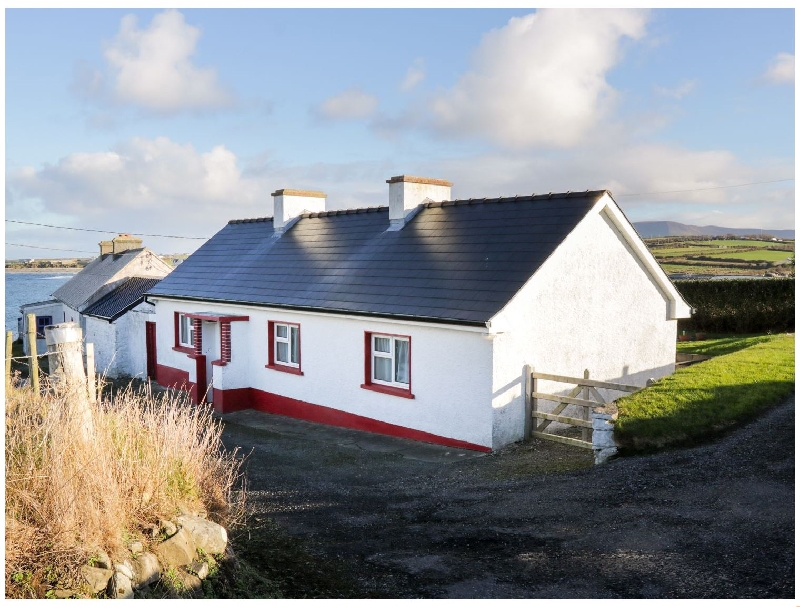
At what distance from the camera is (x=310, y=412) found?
696 inches

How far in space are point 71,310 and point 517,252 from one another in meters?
26.9

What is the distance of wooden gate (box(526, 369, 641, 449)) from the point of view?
13.3 m

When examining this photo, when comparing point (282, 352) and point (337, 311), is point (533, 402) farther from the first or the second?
point (282, 352)

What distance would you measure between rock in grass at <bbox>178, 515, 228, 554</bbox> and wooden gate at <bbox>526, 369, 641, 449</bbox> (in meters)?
7.67

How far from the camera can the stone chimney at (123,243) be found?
3725 centimetres

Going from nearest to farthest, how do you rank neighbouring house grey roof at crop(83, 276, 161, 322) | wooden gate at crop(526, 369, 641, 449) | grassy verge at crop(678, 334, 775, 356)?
wooden gate at crop(526, 369, 641, 449), grassy verge at crop(678, 334, 775, 356), neighbouring house grey roof at crop(83, 276, 161, 322)

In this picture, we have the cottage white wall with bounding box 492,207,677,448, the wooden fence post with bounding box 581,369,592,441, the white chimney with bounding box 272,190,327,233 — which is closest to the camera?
the wooden fence post with bounding box 581,369,592,441

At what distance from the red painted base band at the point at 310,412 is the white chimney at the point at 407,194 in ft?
18.1

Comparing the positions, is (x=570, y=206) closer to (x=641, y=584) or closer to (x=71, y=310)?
(x=641, y=584)

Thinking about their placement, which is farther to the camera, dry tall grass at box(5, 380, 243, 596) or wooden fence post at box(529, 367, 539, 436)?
wooden fence post at box(529, 367, 539, 436)

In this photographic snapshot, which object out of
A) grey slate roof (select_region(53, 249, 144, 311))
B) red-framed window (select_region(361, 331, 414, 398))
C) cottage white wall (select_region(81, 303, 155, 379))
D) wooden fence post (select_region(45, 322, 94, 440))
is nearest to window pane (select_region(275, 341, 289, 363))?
red-framed window (select_region(361, 331, 414, 398))

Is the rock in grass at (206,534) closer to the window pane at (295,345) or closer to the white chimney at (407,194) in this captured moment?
the window pane at (295,345)

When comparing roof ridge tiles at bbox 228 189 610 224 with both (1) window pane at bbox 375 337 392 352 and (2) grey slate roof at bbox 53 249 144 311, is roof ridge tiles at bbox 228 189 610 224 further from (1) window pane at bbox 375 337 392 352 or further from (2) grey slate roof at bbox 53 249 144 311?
(2) grey slate roof at bbox 53 249 144 311

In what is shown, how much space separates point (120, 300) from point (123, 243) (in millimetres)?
9346
